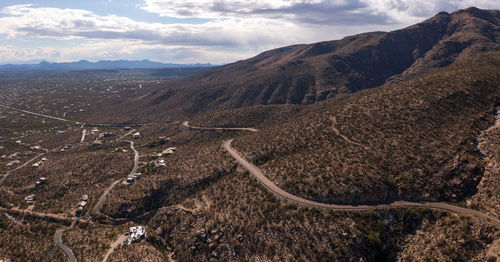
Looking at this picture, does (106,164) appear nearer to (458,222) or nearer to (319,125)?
(319,125)

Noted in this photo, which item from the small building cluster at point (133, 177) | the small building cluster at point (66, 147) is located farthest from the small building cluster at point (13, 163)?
the small building cluster at point (133, 177)

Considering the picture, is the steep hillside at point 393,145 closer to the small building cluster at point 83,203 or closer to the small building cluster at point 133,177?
the small building cluster at point 133,177

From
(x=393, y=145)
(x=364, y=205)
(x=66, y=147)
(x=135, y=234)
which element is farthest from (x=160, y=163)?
(x=393, y=145)

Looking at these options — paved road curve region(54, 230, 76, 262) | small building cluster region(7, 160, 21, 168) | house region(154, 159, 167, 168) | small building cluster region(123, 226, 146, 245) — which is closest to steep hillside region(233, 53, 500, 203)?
house region(154, 159, 167, 168)

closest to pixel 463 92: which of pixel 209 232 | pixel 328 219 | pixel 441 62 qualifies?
pixel 328 219

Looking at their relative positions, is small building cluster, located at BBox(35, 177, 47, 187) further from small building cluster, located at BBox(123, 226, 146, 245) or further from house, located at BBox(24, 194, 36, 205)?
small building cluster, located at BBox(123, 226, 146, 245)

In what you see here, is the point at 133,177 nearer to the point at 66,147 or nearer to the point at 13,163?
the point at 13,163
